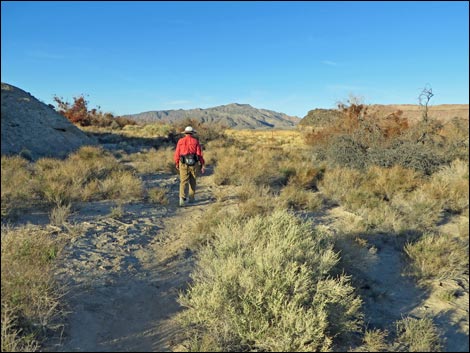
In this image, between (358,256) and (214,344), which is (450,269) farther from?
(214,344)

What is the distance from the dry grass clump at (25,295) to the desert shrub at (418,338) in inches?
146

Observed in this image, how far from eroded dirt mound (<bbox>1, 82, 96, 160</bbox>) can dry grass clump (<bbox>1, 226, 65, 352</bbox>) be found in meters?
10.7

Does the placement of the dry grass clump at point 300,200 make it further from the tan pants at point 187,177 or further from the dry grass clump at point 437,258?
the dry grass clump at point 437,258

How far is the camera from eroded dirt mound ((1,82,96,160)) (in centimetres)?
1398

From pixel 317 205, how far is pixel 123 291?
5300 millimetres

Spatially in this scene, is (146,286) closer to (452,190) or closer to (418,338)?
(418,338)

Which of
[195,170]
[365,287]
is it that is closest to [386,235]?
[365,287]

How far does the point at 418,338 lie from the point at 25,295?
4.11m

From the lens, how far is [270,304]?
140 inches

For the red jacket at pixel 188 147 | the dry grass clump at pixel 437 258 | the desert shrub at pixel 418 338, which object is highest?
the red jacket at pixel 188 147

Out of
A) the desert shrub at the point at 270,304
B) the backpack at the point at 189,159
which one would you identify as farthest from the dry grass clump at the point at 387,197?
the backpack at the point at 189,159

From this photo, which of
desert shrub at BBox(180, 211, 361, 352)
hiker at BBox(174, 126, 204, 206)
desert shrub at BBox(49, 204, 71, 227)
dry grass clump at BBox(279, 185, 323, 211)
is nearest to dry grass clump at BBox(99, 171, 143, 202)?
hiker at BBox(174, 126, 204, 206)

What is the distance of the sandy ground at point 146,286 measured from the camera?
3688 millimetres

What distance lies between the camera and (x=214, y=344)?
131 inches
